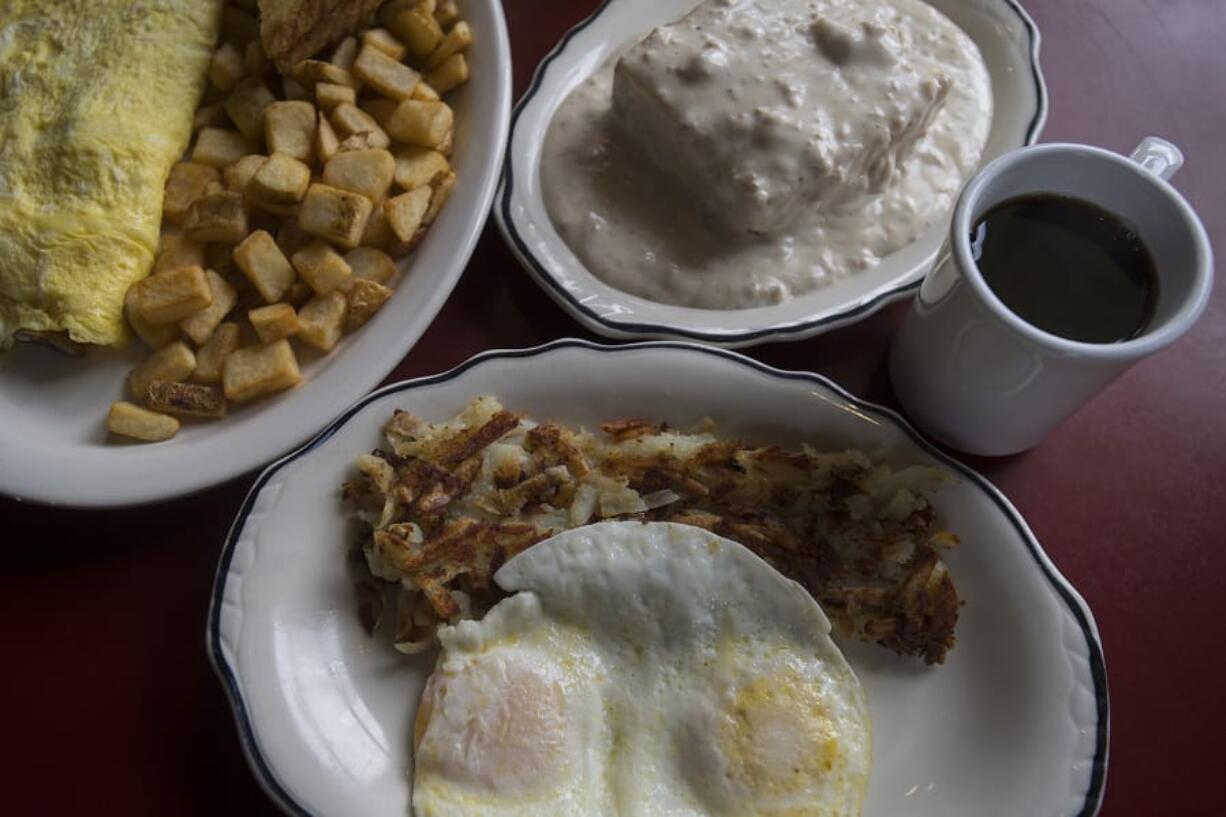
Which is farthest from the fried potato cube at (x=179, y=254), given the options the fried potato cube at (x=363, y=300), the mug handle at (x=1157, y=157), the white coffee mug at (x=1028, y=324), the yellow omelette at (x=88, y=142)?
the mug handle at (x=1157, y=157)

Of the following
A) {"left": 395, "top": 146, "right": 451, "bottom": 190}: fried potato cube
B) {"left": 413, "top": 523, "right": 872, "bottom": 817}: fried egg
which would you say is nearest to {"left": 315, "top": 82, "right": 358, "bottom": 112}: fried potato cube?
{"left": 395, "top": 146, "right": 451, "bottom": 190}: fried potato cube

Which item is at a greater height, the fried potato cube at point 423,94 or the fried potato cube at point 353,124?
the fried potato cube at point 423,94

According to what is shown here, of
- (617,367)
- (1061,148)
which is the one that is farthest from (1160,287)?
(617,367)

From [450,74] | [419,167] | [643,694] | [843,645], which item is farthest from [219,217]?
[843,645]

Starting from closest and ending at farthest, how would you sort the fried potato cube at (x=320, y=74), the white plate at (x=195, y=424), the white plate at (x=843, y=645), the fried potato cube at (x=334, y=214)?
1. the white plate at (x=843, y=645)
2. the white plate at (x=195, y=424)
3. the fried potato cube at (x=334, y=214)
4. the fried potato cube at (x=320, y=74)

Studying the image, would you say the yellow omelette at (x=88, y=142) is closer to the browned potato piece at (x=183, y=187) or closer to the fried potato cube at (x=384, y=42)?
the browned potato piece at (x=183, y=187)
